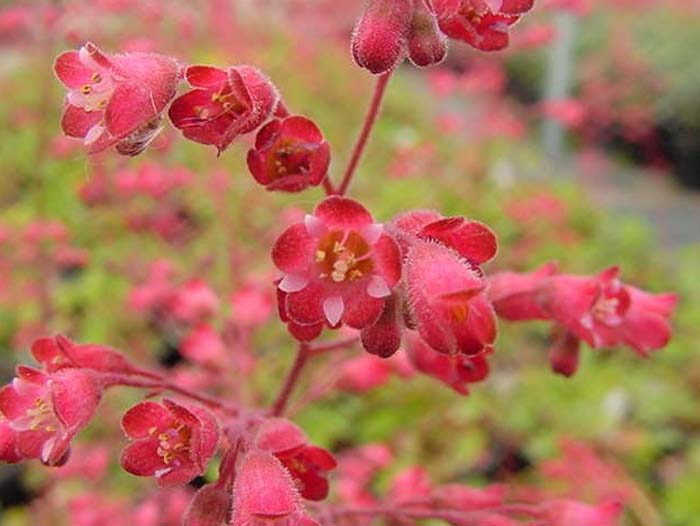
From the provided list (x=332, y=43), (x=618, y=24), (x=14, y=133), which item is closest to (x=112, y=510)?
(x=14, y=133)

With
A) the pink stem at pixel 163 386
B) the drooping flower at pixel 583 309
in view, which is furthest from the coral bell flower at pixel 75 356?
the drooping flower at pixel 583 309

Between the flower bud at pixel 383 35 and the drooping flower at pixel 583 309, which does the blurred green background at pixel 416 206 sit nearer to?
the flower bud at pixel 383 35

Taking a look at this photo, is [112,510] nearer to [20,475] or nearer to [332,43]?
[20,475]

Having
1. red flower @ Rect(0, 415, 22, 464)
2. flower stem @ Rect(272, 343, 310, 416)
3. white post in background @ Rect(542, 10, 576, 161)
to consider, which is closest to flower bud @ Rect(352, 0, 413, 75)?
flower stem @ Rect(272, 343, 310, 416)

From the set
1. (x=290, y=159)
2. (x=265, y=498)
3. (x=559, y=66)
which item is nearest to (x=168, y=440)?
(x=265, y=498)

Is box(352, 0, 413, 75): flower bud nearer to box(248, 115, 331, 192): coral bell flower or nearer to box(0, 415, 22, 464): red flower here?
box(248, 115, 331, 192): coral bell flower
